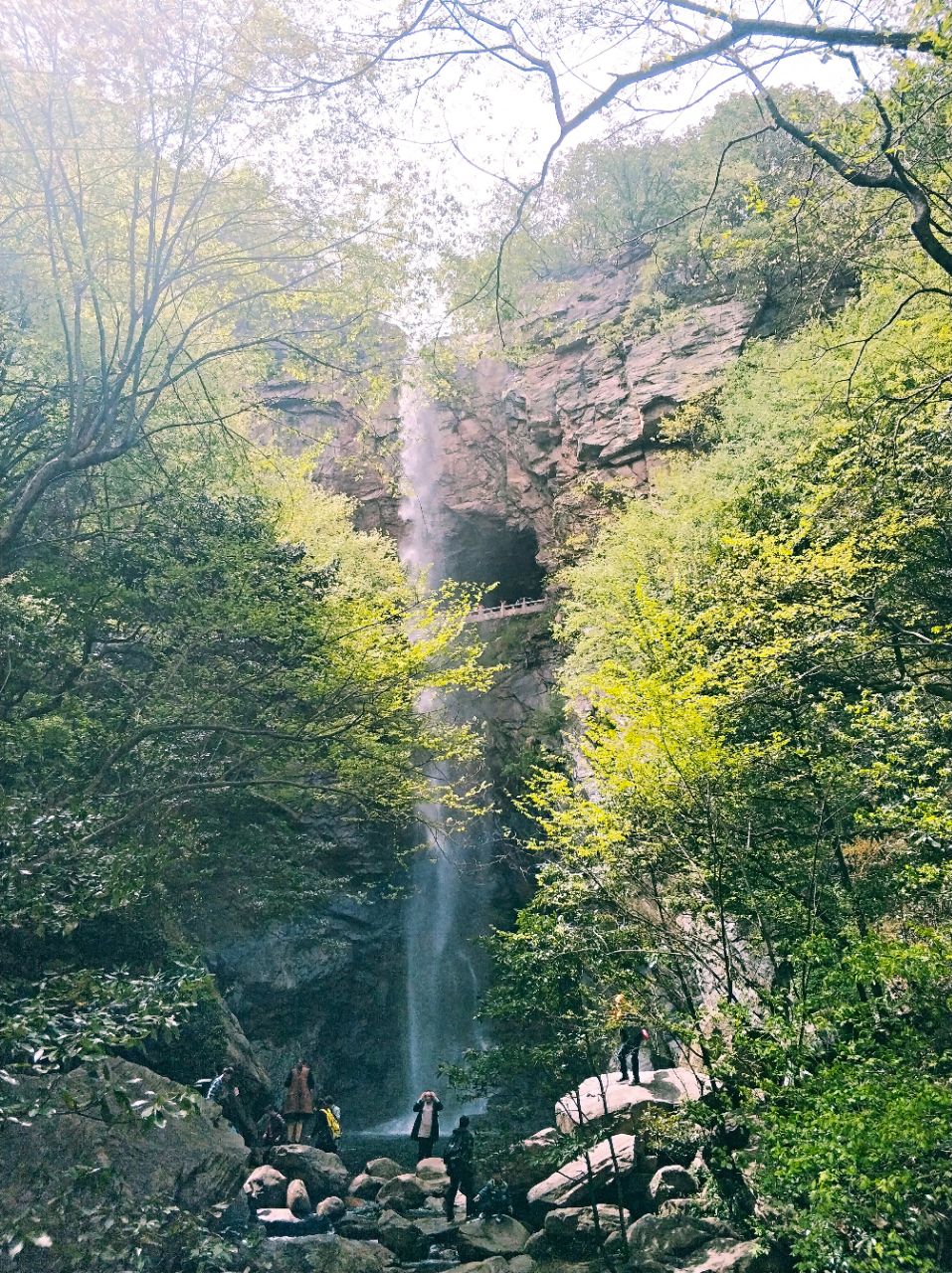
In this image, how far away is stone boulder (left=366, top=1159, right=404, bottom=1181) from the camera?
12828mm

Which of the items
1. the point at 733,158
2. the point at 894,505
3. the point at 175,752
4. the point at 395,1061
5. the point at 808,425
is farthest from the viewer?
the point at 733,158

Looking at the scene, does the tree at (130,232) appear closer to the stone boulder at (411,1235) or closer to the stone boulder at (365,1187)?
the stone boulder at (411,1235)

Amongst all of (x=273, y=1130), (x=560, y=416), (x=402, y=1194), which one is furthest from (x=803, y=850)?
(x=560, y=416)

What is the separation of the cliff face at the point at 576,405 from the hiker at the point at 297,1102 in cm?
1641

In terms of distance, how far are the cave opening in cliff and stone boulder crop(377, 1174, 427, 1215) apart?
21304mm

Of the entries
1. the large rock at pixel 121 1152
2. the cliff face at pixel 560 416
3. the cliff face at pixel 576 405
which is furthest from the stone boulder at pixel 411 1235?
the cliff face at pixel 576 405

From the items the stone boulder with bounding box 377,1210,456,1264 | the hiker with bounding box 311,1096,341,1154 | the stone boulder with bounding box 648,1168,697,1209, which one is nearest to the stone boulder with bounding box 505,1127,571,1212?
the stone boulder with bounding box 377,1210,456,1264

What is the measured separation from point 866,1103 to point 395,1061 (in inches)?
723

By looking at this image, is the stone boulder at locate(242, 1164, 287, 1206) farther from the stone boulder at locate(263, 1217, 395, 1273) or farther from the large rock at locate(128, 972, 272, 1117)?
the stone boulder at locate(263, 1217, 395, 1273)

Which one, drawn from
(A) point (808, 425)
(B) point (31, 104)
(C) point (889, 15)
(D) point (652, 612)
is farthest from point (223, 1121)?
(A) point (808, 425)

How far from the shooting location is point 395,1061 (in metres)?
21.1

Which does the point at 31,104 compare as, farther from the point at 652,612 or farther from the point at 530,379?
the point at 530,379

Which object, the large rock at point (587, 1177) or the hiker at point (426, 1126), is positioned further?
the hiker at point (426, 1126)

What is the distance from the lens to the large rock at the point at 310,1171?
1179cm
